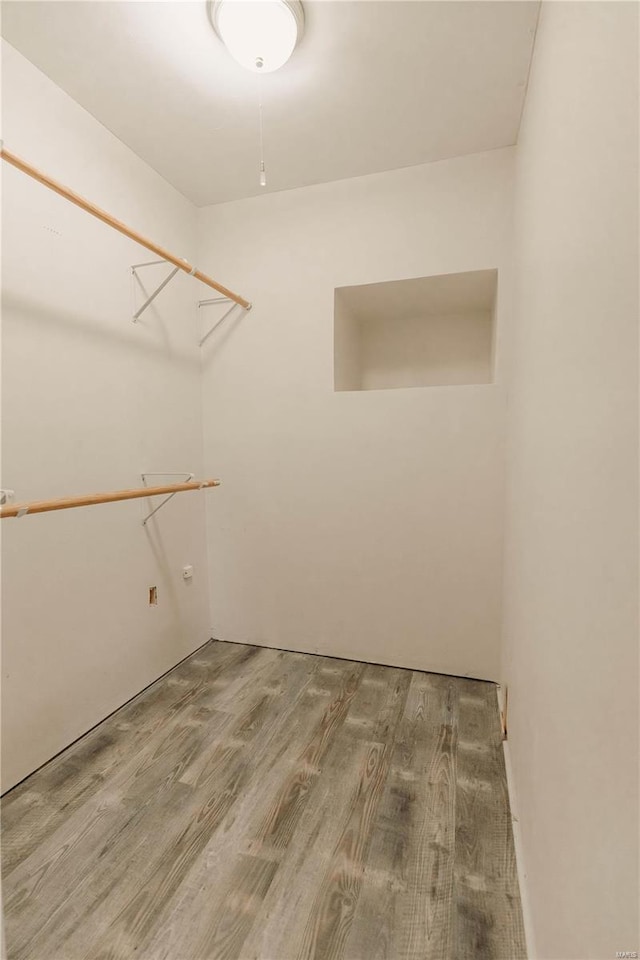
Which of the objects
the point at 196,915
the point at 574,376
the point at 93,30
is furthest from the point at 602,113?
the point at 196,915

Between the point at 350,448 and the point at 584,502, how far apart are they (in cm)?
180

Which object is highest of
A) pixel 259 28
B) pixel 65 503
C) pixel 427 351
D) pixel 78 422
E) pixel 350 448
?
pixel 259 28

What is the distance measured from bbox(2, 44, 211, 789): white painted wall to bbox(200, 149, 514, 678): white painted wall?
396mm

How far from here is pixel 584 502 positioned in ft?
2.48

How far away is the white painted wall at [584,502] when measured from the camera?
557mm

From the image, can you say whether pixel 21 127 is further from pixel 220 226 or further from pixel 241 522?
pixel 241 522

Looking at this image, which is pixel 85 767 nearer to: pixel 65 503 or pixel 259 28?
pixel 65 503

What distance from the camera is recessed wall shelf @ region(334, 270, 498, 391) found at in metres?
2.53

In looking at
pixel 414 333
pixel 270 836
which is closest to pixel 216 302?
pixel 414 333

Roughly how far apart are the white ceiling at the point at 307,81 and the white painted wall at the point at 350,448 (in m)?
0.26

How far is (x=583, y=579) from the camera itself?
0.75 m

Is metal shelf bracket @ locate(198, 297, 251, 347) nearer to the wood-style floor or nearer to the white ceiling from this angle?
the white ceiling

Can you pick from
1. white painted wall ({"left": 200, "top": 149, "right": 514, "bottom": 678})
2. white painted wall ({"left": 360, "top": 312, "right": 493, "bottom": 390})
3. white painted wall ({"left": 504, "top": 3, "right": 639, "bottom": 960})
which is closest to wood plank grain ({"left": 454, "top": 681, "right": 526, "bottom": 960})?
white painted wall ({"left": 504, "top": 3, "right": 639, "bottom": 960})

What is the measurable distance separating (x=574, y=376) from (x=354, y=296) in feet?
6.56
